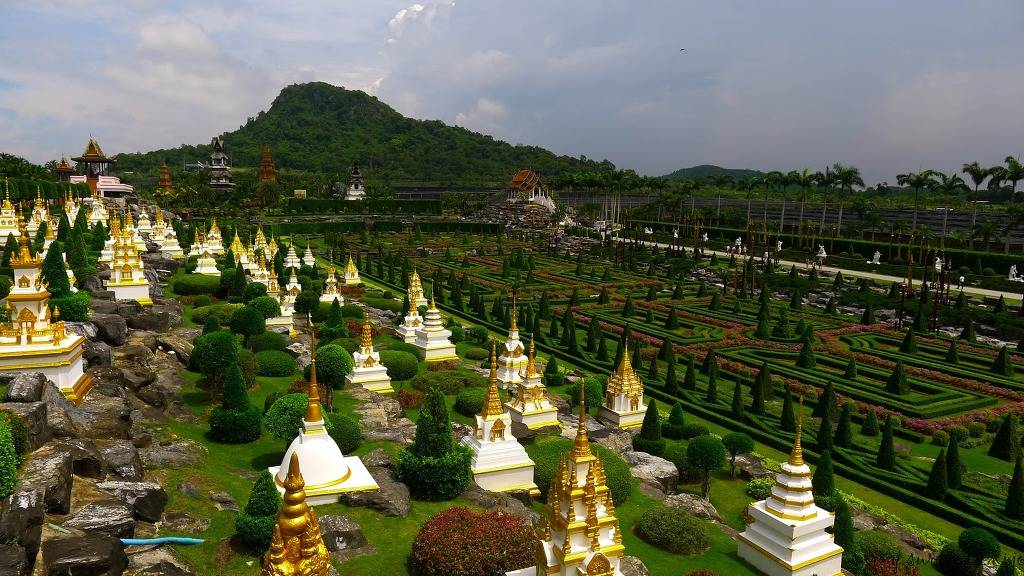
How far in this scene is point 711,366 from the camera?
113ft

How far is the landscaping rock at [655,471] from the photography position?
2384 cm

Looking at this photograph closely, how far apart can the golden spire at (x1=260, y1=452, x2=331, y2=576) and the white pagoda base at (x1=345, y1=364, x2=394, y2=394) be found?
2294 cm

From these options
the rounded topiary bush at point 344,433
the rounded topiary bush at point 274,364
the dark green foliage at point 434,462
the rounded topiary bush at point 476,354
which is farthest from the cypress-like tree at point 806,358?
the rounded topiary bush at point 274,364

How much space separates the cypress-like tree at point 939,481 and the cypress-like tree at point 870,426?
5734 millimetres

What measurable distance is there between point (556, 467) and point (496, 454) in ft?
7.21

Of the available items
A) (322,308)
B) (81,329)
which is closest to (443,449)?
(81,329)

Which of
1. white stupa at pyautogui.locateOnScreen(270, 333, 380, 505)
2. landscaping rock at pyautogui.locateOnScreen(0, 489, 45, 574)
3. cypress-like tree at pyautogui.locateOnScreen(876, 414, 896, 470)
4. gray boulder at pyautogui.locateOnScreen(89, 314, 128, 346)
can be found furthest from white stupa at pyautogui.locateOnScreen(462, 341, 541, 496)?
gray boulder at pyautogui.locateOnScreen(89, 314, 128, 346)

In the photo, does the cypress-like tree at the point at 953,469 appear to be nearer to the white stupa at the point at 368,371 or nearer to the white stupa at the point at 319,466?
the white stupa at the point at 319,466

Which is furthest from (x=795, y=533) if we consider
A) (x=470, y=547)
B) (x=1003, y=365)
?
(x=1003, y=365)


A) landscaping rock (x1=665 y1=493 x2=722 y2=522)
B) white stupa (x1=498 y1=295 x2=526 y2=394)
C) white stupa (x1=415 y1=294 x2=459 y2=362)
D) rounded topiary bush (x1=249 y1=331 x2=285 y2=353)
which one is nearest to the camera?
landscaping rock (x1=665 y1=493 x2=722 y2=522)

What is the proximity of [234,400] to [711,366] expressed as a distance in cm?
2233

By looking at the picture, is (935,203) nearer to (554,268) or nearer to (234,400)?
(554,268)

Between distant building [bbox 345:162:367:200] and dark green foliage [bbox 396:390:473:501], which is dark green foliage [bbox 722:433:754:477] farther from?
distant building [bbox 345:162:367:200]

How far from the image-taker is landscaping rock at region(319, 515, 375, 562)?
1614 cm
